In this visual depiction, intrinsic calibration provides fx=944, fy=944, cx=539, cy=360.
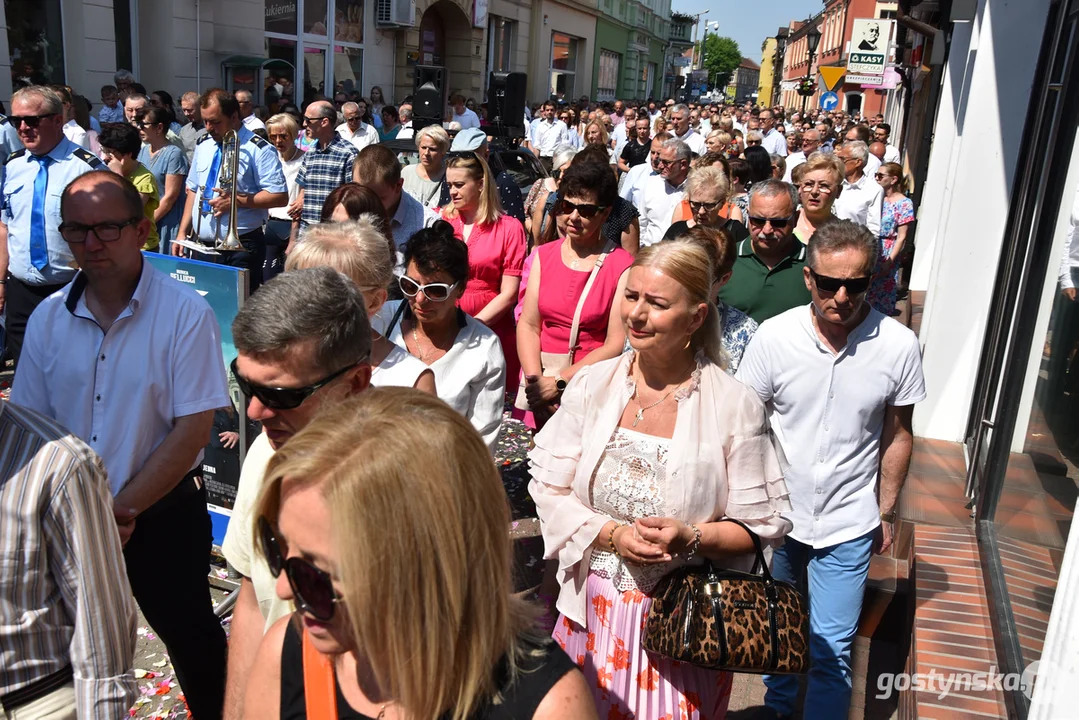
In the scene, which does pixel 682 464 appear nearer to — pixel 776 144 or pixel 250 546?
pixel 250 546

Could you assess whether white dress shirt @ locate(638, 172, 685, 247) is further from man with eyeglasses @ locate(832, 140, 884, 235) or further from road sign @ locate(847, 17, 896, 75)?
road sign @ locate(847, 17, 896, 75)

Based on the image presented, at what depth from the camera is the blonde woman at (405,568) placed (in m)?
1.52

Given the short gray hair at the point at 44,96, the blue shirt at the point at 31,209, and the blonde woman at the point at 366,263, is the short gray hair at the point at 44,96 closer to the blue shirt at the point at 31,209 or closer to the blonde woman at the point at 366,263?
the blue shirt at the point at 31,209

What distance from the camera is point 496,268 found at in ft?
18.3

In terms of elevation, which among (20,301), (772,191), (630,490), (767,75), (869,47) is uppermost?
(767,75)

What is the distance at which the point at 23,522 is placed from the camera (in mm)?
2102

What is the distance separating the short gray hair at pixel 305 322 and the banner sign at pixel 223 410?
6.68 ft

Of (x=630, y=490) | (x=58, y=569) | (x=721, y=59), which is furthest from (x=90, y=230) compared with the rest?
(x=721, y=59)

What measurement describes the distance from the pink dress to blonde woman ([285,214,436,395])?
1.99m

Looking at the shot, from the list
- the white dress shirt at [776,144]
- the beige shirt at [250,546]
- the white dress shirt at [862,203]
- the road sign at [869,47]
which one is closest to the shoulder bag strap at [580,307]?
the beige shirt at [250,546]

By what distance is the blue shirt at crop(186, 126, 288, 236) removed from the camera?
24.5 feet

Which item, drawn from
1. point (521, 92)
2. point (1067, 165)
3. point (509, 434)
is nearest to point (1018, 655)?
point (1067, 165)

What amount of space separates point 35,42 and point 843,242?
1721 centimetres

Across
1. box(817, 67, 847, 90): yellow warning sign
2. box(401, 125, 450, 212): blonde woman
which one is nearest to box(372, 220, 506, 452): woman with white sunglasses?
box(401, 125, 450, 212): blonde woman
